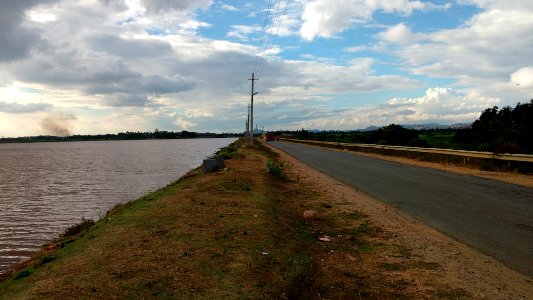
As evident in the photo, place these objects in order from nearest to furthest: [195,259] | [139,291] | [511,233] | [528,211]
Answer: [139,291] → [195,259] → [511,233] → [528,211]

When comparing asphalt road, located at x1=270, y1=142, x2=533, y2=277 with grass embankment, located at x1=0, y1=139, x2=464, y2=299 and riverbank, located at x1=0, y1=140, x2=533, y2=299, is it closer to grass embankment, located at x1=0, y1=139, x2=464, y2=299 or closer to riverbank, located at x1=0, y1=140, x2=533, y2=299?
riverbank, located at x1=0, y1=140, x2=533, y2=299

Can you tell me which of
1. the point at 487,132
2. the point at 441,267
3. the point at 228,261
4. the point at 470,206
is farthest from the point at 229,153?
the point at 441,267

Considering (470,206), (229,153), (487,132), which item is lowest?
(470,206)

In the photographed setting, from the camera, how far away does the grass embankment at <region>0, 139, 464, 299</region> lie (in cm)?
550

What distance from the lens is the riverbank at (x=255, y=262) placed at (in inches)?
216

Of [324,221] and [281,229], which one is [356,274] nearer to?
[281,229]

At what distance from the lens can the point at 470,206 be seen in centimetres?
1138

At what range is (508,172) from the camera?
1986 cm

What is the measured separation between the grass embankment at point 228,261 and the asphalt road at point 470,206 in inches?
57.1

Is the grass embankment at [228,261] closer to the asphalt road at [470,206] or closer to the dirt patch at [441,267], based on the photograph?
the dirt patch at [441,267]

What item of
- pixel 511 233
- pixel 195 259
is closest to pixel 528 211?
pixel 511 233

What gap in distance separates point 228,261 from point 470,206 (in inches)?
298

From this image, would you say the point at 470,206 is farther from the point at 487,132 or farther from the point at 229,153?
the point at 487,132

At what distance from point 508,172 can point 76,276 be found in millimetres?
19324
